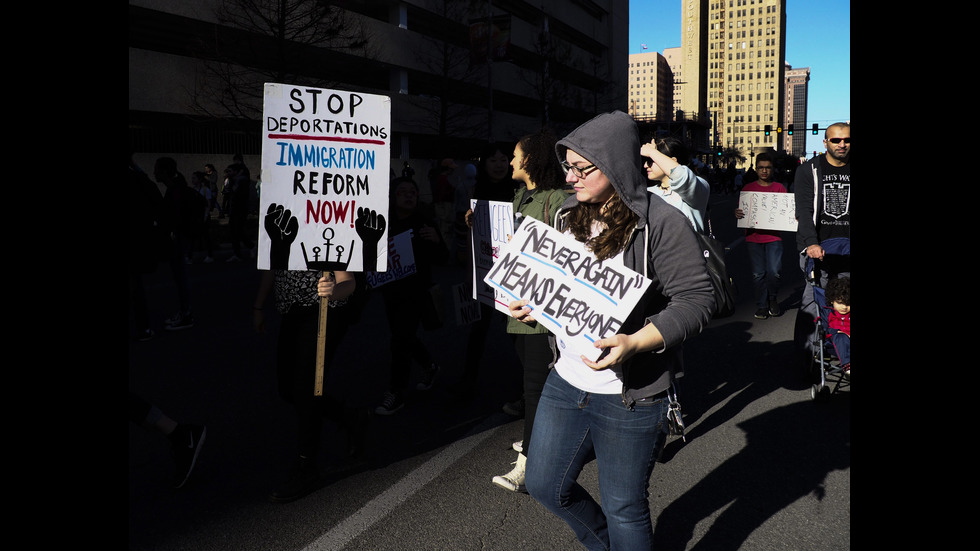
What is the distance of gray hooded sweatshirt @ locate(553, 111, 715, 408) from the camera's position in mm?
2420

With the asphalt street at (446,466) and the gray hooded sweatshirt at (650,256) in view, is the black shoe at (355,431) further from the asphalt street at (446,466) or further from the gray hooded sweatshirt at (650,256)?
the gray hooded sweatshirt at (650,256)

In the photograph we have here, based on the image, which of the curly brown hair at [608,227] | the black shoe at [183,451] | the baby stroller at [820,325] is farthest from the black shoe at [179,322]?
the curly brown hair at [608,227]

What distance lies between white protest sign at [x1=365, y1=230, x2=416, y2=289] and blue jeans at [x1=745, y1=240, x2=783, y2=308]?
17.2 ft

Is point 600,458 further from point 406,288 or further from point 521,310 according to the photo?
point 406,288

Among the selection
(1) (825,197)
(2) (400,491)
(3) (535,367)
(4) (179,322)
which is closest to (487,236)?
(3) (535,367)

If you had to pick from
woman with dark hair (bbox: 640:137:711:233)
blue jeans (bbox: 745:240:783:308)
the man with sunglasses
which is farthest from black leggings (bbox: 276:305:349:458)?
blue jeans (bbox: 745:240:783:308)

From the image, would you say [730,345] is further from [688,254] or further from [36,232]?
[36,232]

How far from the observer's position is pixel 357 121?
4.12 metres

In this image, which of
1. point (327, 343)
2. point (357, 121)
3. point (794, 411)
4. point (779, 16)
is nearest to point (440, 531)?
point (327, 343)

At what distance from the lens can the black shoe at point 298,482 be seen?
12.5 feet

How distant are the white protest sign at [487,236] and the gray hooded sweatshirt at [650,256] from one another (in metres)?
2.26

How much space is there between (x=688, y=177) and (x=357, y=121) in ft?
6.51

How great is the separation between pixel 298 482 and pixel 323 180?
1572mm

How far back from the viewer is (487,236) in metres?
4.89
